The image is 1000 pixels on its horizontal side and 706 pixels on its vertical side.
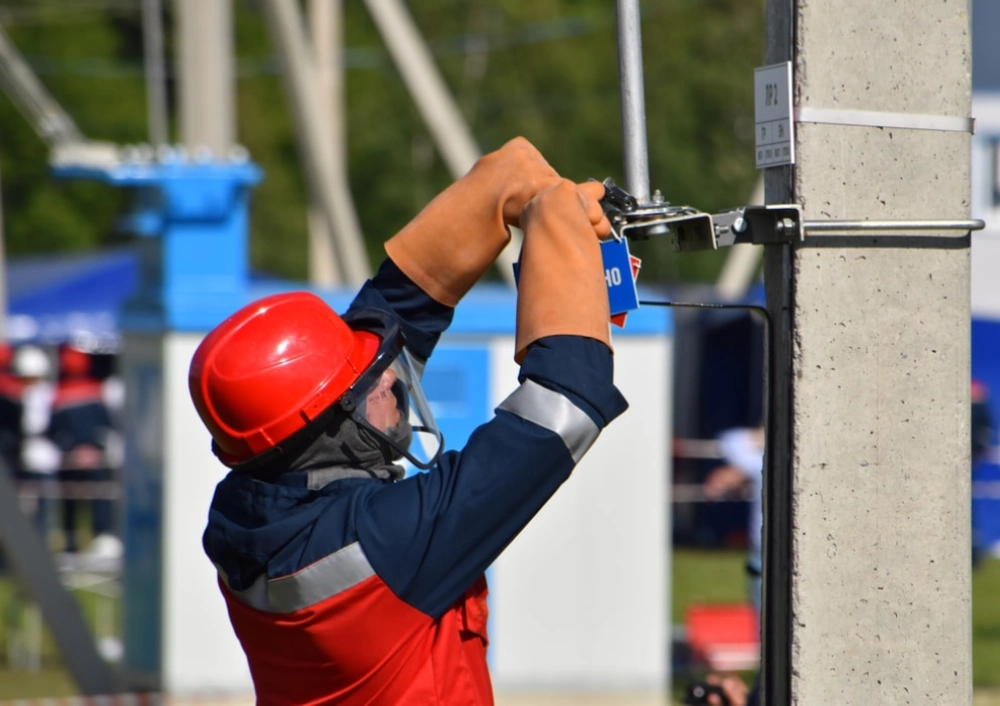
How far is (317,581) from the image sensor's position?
2219 mm

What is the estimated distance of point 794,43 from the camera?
2277 millimetres

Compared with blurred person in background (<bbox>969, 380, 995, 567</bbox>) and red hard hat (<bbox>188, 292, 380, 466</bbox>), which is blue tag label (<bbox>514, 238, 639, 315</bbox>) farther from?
blurred person in background (<bbox>969, 380, 995, 567</bbox>)

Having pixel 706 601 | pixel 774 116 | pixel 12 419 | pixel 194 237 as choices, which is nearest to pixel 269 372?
pixel 774 116

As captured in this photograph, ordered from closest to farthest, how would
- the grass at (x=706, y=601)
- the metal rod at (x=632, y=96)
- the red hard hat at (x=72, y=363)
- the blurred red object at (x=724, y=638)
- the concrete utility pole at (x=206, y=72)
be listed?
the metal rod at (x=632, y=96) → the blurred red object at (x=724, y=638) → the grass at (x=706, y=601) → the concrete utility pole at (x=206, y=72) → the red hard hat at (x=72, y=363)

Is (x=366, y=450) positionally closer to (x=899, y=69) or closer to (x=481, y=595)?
(x=481, y=595)

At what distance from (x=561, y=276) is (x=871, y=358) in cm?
52

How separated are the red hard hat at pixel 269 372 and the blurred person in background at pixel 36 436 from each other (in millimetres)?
9810

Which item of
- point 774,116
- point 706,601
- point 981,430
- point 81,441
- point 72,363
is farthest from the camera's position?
point 72,363

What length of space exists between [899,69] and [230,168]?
4.51m

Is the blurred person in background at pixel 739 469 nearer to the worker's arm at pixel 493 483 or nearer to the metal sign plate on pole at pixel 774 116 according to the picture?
the metal sign plate on pole at pixel 774 116

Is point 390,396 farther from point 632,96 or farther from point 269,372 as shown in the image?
point 632,96


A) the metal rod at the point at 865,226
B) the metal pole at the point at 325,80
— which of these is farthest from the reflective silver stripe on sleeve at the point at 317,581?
the metal pole at the point at 325,80

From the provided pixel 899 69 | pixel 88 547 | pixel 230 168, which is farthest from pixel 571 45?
pixel 899 69

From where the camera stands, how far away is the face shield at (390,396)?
234 cm
